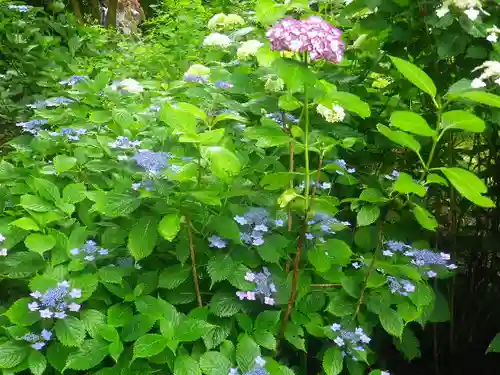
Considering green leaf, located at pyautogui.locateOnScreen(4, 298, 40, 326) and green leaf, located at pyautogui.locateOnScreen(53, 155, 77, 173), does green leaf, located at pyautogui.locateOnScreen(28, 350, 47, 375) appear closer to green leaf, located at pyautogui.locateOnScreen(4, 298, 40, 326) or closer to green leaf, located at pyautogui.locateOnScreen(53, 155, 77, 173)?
green leaf, located at pyautogui.locateOnScreen(4, 298, 40, 326)

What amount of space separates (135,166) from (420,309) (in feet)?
2.64

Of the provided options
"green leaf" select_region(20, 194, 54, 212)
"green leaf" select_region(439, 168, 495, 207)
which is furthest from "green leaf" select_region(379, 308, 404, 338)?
"green leaf" select_region(20, 194, 54, 212)

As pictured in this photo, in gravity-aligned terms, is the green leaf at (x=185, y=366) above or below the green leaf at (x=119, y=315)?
below

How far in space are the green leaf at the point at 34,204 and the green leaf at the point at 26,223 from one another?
35mm

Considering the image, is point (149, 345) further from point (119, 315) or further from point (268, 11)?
point (268, 11)

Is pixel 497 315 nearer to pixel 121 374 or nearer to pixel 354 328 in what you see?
pixel 354 328

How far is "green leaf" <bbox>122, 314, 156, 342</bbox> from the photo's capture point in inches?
45.8

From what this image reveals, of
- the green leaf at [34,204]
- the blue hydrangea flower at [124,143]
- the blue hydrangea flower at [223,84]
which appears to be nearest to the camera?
the green leaf at [34,204]

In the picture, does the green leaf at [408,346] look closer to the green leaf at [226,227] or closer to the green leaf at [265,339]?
the green leaf at [265,339]

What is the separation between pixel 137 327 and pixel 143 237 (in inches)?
7.9

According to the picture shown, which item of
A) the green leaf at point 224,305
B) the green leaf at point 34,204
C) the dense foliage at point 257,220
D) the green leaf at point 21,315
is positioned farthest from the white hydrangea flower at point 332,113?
the green leaf at point 21,315

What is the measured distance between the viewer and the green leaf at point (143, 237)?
46.6 inches

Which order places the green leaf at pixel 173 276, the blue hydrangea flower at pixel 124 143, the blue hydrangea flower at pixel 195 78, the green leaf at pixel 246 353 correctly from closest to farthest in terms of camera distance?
the green leaf at pixel 246 353, the green leaf at pixel 173 276, the blue hydrangea flower at pixel 124 143, the blue hydrangea flower at pixel 195 78

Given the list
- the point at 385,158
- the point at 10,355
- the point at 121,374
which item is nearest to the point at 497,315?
the point at 385,158
